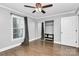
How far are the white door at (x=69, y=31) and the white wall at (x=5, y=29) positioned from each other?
3418 mm

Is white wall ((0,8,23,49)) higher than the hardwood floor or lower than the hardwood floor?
higher

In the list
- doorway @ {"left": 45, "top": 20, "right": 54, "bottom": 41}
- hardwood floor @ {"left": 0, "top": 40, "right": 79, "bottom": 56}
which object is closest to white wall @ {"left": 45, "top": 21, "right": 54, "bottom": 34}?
doorway @ {"left": 45, "top": 20, "right": 54, "bottom": 41}

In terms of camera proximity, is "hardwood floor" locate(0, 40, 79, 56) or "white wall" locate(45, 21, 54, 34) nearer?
"hardwood floor" locate(0, 40, 79, 56)

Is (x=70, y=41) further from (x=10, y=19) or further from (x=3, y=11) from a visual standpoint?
(x=3, y=11)

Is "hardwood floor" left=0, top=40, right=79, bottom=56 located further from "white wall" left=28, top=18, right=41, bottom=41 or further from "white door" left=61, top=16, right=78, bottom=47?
"white wall" left=28, top=18, right=41, bottom=41

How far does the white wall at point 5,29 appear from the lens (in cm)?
351

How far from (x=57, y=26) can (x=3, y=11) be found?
376 cm

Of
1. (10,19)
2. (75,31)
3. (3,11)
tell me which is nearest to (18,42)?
(10,19)

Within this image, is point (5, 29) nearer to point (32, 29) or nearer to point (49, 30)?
point (32, 29)

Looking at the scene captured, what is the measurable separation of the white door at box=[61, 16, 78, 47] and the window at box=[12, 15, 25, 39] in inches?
115

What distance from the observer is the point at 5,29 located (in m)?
3.70

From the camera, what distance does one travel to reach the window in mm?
4553

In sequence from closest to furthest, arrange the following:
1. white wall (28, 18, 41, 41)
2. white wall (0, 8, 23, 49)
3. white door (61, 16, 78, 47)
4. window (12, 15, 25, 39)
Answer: white wall (0, 8, 23, 49), white door (61, 16, 78, 47), window (12, 15, 25, 39), white wall (28, 18, 41, 41)

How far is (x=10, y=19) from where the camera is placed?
408 centimetres
